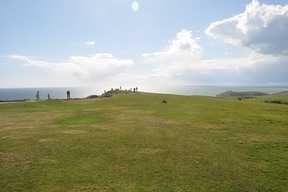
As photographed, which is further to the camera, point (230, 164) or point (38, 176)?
point (230, 164)

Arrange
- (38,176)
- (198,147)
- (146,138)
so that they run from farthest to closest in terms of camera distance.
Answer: (146,138) → (198,147) → (38,176)

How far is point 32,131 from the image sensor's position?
14523mm

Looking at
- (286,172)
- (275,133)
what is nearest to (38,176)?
(286,172)

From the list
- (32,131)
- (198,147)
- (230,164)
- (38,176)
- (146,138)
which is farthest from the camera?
(32,131)

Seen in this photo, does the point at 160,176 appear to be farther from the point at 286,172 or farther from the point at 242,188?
the point at 286,172

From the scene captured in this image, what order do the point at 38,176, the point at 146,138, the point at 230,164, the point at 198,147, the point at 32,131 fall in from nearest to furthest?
the point at 38,176 → the point at 230,164 → the point at 198,147 → the point at 146,138 → the point at 32,131

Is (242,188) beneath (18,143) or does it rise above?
beneath

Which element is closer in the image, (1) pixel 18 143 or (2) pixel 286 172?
(2) pixel 286 172

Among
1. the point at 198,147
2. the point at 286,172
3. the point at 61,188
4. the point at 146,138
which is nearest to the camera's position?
the point at 61,188

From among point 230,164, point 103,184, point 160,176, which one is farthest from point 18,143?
point 230,164

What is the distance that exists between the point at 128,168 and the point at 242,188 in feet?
16.4

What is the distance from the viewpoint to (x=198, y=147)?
36.7 ft

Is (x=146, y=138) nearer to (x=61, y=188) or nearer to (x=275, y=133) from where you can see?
(x=61, y=188)

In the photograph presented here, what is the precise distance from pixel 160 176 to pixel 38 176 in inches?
215
